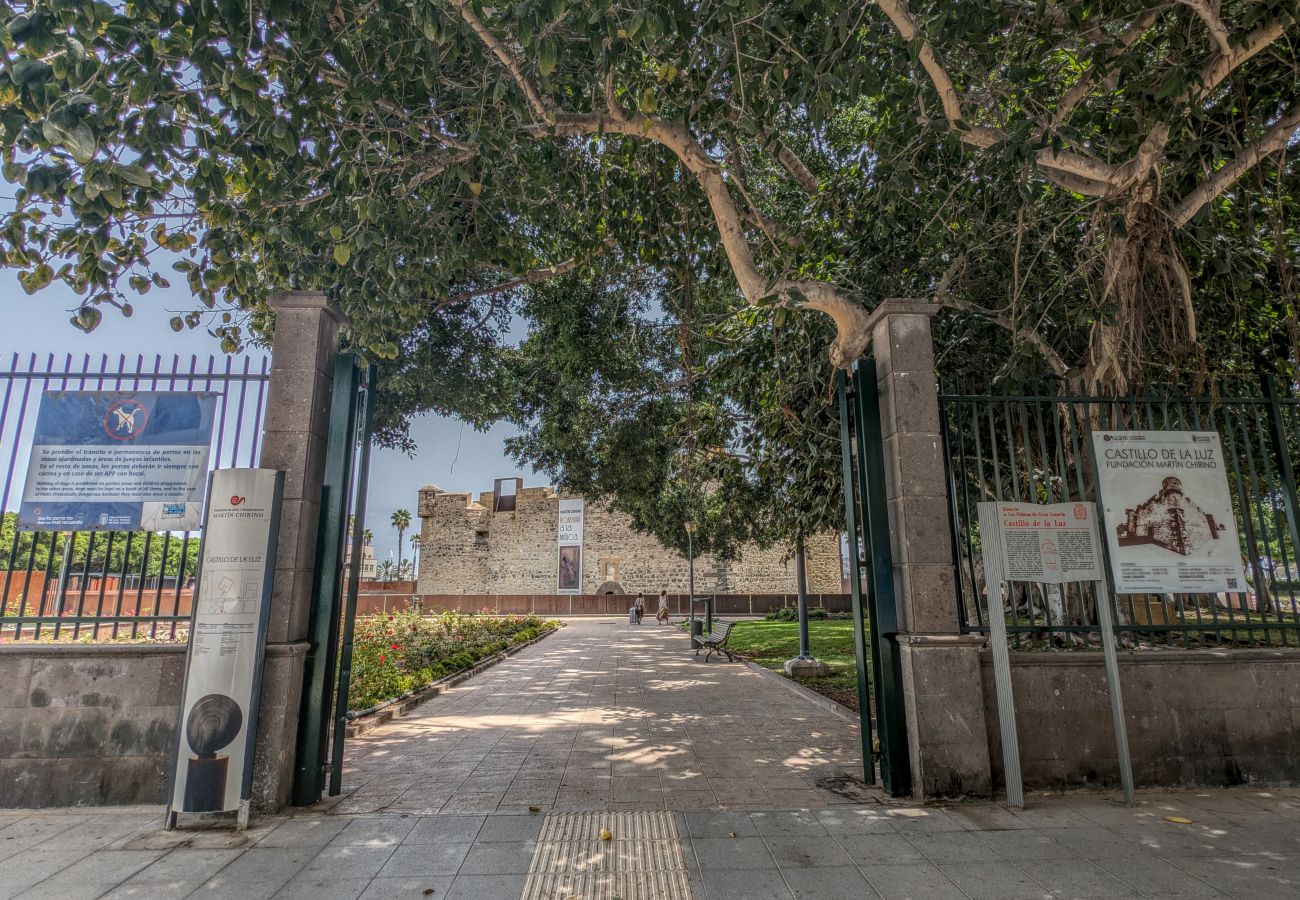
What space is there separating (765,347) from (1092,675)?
16.3ft

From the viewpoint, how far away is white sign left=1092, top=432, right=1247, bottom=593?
15.5 feet

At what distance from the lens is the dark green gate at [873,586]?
4.45 m

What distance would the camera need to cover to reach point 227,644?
405 centimetres

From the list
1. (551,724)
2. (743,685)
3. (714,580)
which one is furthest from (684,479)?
(714,580)

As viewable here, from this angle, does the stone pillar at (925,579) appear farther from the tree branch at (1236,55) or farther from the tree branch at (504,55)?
the tree branch at (504,55)

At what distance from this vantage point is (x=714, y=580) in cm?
3784

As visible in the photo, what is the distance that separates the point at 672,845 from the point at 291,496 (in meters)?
3.12

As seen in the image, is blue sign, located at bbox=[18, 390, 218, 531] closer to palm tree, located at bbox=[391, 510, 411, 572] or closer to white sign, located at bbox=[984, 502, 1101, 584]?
white sign, located at bbox=[984, 502, 1101, 584]

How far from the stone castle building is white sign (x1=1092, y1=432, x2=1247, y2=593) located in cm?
3291

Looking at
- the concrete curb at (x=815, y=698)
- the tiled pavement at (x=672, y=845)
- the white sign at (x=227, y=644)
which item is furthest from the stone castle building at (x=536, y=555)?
the white sign at (x=227, y=644)

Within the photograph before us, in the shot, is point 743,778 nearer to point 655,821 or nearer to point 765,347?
point 655,821

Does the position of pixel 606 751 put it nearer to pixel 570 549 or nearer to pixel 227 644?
pixel 227 644

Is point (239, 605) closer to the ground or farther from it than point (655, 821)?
farther from it

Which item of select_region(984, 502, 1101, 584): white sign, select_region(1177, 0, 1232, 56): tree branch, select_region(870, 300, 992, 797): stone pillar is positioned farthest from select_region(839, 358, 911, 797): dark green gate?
select_region(1177, 0, 1232, 56): tree branch
